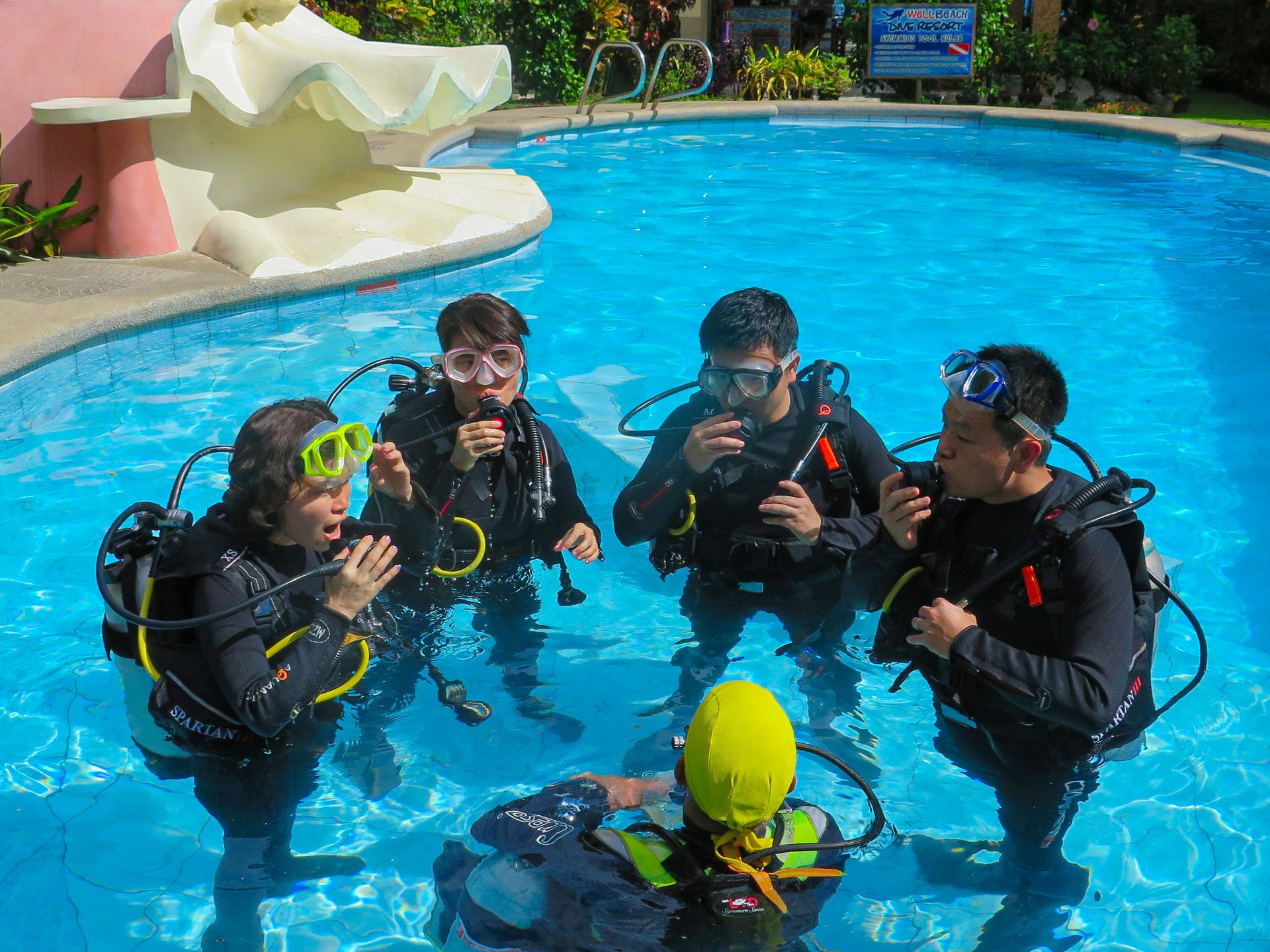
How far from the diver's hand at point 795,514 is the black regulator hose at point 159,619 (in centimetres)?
116

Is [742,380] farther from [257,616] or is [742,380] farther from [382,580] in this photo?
[257,616]

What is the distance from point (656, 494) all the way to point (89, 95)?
755cm

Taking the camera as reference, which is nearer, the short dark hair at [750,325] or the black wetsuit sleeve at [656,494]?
the short dark hair at [750,325]

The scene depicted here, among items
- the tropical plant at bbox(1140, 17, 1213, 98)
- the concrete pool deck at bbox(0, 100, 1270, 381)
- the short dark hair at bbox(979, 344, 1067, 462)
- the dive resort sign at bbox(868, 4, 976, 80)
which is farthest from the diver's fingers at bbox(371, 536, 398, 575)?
the tropical plant at bbox(1140, 17, 1213, 98)

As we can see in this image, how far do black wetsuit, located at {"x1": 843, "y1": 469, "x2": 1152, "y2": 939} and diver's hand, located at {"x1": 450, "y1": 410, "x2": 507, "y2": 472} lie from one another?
1.14 meters

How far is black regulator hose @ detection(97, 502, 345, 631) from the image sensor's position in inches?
91.3

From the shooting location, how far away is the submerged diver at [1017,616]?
7.75 ft

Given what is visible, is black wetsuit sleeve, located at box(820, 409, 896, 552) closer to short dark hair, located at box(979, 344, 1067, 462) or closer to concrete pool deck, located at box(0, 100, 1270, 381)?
short dark hair, located at box(979, 344, 1067, 462)

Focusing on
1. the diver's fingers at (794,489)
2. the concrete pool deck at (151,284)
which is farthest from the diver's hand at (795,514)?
the concrete pool deck at (151,284)

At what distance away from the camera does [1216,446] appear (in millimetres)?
6332

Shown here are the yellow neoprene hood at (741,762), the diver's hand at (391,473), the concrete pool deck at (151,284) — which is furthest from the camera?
the concrete pool deck at (151,284)

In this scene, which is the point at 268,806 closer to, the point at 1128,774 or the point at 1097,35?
the point at 1128,774

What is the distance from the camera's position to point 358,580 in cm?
250

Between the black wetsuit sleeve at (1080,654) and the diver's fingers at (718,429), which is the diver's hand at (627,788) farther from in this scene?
the diver's fingers at (718,429)
